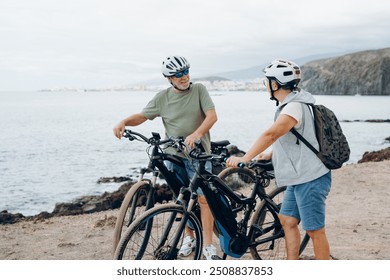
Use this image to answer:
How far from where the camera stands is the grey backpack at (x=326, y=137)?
355 cm

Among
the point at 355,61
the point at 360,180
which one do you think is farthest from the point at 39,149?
the point at 355,61

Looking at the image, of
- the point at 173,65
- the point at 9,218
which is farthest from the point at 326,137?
the point at 9,218

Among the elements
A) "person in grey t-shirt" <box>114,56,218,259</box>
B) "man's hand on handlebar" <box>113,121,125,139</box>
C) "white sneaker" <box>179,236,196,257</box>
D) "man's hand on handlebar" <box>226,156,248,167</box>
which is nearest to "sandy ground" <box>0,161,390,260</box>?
"white sneaker" <box>179,236,196,257</box>

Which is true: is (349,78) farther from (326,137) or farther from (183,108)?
(326,137)

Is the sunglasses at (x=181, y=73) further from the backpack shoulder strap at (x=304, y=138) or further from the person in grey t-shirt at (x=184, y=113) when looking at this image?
the backpack shoulder strap at (x=304, y=138)

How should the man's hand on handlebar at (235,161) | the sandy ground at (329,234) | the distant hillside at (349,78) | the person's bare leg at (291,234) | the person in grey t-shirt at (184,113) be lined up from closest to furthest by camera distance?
1. the man's hand on handlebar at (235,161)
2. the person's bare leg at (291,234)
3. the person in grey t-shirt at (184,113)
4. the sandy ground at (329,234)
5. the distant hillside at (349,78)

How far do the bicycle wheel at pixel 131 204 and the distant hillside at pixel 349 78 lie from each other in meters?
54.7

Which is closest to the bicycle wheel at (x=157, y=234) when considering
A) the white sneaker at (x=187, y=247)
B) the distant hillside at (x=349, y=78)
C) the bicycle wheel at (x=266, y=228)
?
the white sneaker at (x=187, y=247)

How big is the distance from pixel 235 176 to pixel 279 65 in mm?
1836

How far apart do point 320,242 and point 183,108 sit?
1.65 m

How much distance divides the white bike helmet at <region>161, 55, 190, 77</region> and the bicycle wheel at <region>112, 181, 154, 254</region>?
0.98 m

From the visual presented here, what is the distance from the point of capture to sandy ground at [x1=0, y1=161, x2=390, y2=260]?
5.52 metres

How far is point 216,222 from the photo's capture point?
4141mm

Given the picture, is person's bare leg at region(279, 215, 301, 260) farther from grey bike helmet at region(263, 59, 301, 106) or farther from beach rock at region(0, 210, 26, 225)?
beach rock at region(0, 210, 26, 225)
